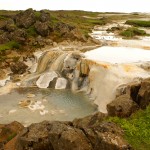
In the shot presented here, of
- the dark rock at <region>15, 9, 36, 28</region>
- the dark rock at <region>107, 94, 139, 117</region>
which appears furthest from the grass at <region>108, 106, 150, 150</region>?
the dark rock at <region>15, 9, 36, 28</region>

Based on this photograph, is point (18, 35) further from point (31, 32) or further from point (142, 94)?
point (142, 94)

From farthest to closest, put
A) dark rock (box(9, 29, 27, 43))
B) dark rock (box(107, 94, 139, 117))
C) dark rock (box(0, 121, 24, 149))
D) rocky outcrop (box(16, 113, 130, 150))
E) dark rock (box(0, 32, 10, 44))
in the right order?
1. dark rock (box(0, 32, 10, 44))
2. dark rock (box(9, 29, 27, 43))
3. dark rock (box(0, 121, 24, 149))
4. dark rock (box(107, 94, 139, 117))
5. rocky outcrop (box(16, 113, 130, 150))

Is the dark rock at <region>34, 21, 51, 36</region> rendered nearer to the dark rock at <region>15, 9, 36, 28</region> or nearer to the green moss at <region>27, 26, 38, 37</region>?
the green moss at <region>27, 26, 38, 37</region>

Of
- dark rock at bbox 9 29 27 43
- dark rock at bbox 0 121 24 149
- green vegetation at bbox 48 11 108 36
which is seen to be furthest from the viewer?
green vegetation at bbox 48 11 108 36

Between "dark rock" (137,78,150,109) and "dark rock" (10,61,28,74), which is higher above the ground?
"dark rock" (137,78,150,109)

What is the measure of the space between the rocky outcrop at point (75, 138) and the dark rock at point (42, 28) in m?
33.1

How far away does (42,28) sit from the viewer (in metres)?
48.5

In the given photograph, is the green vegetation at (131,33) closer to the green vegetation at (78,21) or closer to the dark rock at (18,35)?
the green vegetation at (78,21)

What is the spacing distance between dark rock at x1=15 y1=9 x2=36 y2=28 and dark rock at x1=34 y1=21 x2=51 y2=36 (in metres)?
2.14

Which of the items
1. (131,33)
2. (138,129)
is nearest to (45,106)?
(138,129)

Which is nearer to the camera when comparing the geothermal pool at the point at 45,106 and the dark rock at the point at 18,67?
the geothermal pool at the point at 45,106

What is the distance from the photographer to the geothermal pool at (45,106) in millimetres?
26672

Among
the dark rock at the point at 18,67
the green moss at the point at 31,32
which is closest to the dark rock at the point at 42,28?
the green moss at the point at 31,32

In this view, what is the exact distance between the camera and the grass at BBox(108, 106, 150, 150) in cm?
1403
